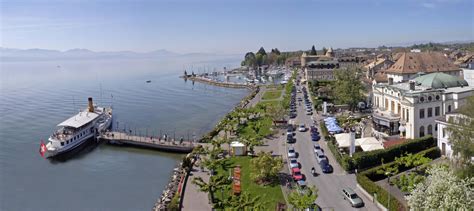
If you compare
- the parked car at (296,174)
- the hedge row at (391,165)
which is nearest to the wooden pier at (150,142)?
the parked car at (296,174)

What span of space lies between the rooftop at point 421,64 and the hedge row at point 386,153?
28683 mm

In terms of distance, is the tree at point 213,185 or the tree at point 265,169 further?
the tree at point 265,169

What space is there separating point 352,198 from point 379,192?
1.48 meters

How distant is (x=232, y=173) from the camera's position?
29125 millimetres

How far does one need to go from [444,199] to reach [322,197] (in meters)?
8.51

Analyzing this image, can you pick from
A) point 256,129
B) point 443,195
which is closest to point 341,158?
point 256,129

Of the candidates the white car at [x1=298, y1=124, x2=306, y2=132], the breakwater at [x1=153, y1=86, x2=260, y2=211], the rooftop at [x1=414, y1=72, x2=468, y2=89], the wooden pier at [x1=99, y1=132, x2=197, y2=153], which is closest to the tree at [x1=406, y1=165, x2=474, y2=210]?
the breakwater at [x1=153, y1=86, x2=260, y2=211]

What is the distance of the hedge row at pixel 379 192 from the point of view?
2053cm

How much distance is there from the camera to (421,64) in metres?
58.4

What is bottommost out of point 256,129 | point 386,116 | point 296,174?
point 296,174

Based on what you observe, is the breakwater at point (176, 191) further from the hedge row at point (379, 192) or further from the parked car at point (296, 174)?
the hedge row at point (379, 192)

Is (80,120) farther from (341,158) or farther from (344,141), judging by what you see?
(341,158)

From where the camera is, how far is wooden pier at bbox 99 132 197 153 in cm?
4056

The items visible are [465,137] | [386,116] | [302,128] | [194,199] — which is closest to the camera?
[465,137]
